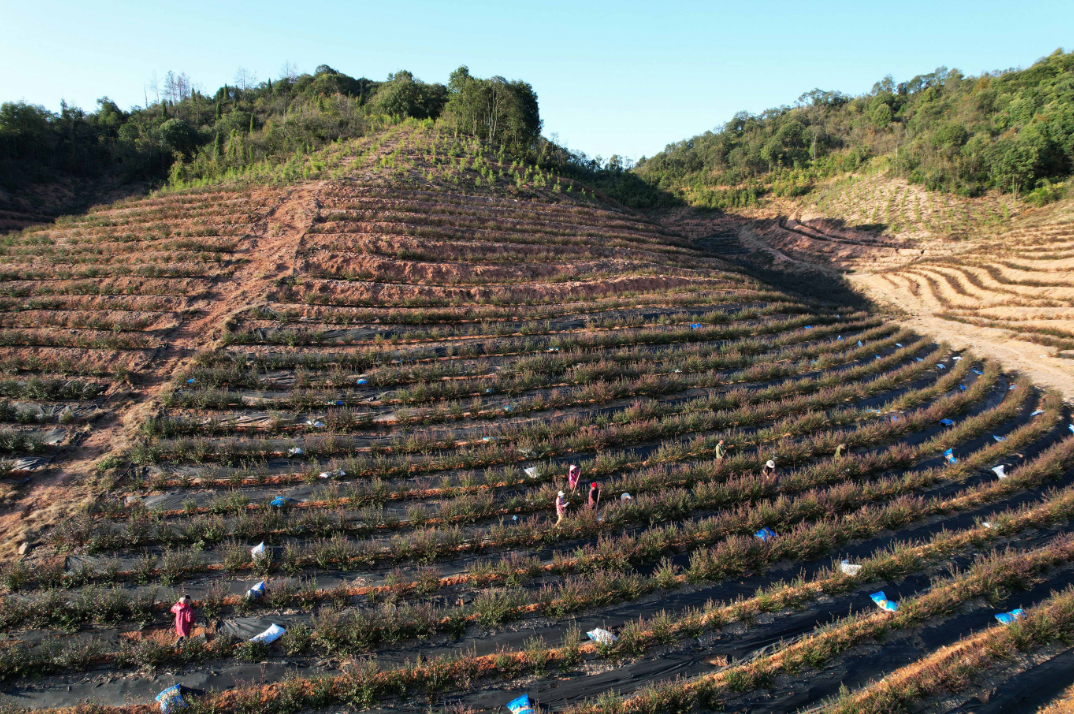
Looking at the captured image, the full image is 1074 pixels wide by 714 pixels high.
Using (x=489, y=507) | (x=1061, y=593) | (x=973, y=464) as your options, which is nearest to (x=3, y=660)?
(x=489, y=507)

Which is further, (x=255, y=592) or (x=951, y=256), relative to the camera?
(x=951, y=256)

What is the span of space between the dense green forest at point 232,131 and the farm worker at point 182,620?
25.2m

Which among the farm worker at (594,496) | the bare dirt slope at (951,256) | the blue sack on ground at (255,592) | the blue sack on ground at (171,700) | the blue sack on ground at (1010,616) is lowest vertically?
the blue sack on ground at (171,700)

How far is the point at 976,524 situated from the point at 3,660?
485 inches

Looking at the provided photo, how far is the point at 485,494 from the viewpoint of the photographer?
24.5ft

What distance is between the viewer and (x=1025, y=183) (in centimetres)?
2956

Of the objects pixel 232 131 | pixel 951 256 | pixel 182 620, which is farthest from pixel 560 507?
pixel 232 131

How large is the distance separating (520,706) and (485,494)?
3.31 metres

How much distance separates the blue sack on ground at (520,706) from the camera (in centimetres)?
438

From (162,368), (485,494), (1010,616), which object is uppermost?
(162,368)

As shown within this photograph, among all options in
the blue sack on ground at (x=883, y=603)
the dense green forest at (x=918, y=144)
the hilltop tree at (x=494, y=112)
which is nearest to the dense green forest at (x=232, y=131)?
the hilltop tree at (x=494, y=112)

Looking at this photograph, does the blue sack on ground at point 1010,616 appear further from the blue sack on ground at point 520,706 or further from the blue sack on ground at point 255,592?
the blue sack on ground at point 255,592

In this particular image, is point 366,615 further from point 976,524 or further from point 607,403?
point 976,524

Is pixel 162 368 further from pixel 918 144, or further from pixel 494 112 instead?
pixel 918 144
